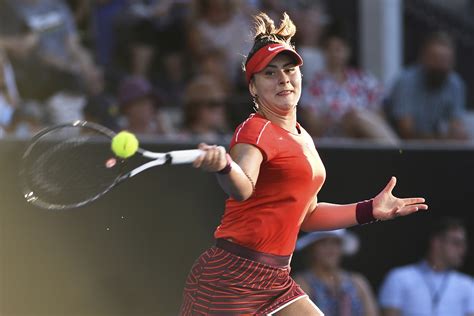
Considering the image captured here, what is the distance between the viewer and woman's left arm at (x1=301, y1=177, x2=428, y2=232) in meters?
4.70

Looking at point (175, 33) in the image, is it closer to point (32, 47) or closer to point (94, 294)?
point (32, 47)

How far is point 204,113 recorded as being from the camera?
8055 millimetres

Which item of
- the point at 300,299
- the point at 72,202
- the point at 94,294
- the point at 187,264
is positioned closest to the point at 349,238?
the point at 187,264

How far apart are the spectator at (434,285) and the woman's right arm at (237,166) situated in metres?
3.86

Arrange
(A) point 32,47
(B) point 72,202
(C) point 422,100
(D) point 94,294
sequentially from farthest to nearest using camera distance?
(C) point 422,100 < (A) point 32,47 < (D) point 94,294 < (B) point 72,202

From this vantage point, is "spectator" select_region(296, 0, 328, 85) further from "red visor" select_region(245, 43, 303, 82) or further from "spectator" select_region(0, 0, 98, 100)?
"red visor" select_region(245, 43, 303, 82)

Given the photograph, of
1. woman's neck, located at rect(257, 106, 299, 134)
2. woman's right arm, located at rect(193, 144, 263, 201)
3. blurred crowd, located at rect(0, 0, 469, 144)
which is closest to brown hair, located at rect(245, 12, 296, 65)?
woman's neck, located at rect(257, 106, 299, 134)

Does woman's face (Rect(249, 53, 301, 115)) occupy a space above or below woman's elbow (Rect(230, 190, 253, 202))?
above

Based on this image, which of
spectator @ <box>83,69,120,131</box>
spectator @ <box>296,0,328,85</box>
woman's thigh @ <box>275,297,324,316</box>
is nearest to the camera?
woman's thigh @ <box>275,297,324,316</box>

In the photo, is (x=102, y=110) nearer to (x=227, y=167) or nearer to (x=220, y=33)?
(x=220, y=33)

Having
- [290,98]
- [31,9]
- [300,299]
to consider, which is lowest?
[300,299]

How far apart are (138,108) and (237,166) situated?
13.1 ft

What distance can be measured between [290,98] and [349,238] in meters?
3.74

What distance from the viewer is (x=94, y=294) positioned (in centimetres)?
764
